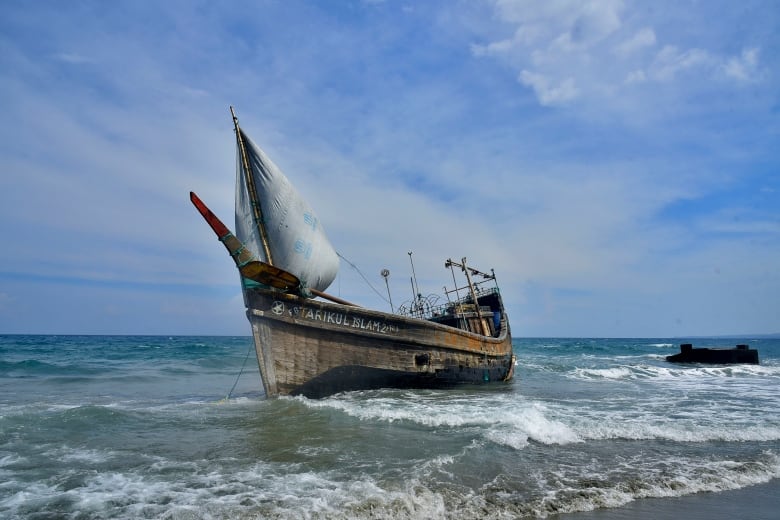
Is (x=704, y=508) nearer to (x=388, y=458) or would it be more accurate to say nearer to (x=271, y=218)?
(x=388, y=458)

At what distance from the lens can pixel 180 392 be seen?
15070mm

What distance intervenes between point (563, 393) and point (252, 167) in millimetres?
11495

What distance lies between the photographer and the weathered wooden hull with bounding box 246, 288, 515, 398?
10.9 metres

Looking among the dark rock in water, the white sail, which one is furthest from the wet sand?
the dark rock in water

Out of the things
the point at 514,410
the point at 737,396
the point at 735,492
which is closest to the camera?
the point at 735,492

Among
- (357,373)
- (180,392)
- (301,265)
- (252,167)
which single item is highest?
(252,167)

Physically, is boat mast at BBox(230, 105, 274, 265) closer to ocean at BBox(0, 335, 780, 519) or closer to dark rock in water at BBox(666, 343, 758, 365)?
ocean at BBox(0, 335, 780, 519)

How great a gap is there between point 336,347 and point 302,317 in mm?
1123

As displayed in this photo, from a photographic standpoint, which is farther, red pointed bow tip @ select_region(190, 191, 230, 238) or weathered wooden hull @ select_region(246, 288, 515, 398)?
weathered wooden hull @ select_region(246, 288, 515, 398)

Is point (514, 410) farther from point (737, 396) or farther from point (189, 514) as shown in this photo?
point (737, 396)

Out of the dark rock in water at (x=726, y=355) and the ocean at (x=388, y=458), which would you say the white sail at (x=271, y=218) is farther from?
the dark rock in water at (x=726, y=355)

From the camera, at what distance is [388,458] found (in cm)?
665

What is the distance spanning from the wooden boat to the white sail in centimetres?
2

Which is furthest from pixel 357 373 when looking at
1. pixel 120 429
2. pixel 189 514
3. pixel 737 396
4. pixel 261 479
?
pixel 737 396
